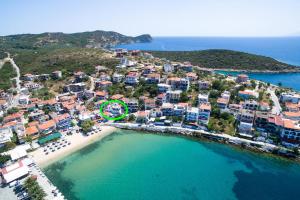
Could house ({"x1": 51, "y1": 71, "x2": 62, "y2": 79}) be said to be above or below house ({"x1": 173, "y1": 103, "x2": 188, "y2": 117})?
above

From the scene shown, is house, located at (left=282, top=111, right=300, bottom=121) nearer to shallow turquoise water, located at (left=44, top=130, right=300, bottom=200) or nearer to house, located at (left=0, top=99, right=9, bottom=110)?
shallow turquoise water, located at (left=44, top=130, right=300, bottom=200)

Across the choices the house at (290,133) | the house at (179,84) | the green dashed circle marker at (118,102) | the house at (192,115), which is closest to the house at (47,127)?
the green dashed circle marker at (118,102)

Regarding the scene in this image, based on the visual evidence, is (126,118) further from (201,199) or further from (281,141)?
(281,141)

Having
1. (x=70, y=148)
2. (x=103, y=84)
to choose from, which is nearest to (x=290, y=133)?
(x=70, y=148)

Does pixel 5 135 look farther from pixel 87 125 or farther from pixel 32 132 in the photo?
pixel 87 125

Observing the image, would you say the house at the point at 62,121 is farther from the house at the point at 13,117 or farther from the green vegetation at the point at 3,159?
the green vegetation at the point at 3,159

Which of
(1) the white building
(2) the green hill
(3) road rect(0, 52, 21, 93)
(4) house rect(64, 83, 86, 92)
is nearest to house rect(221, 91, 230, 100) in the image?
(4) house rect(64, 83, 86, 92)
